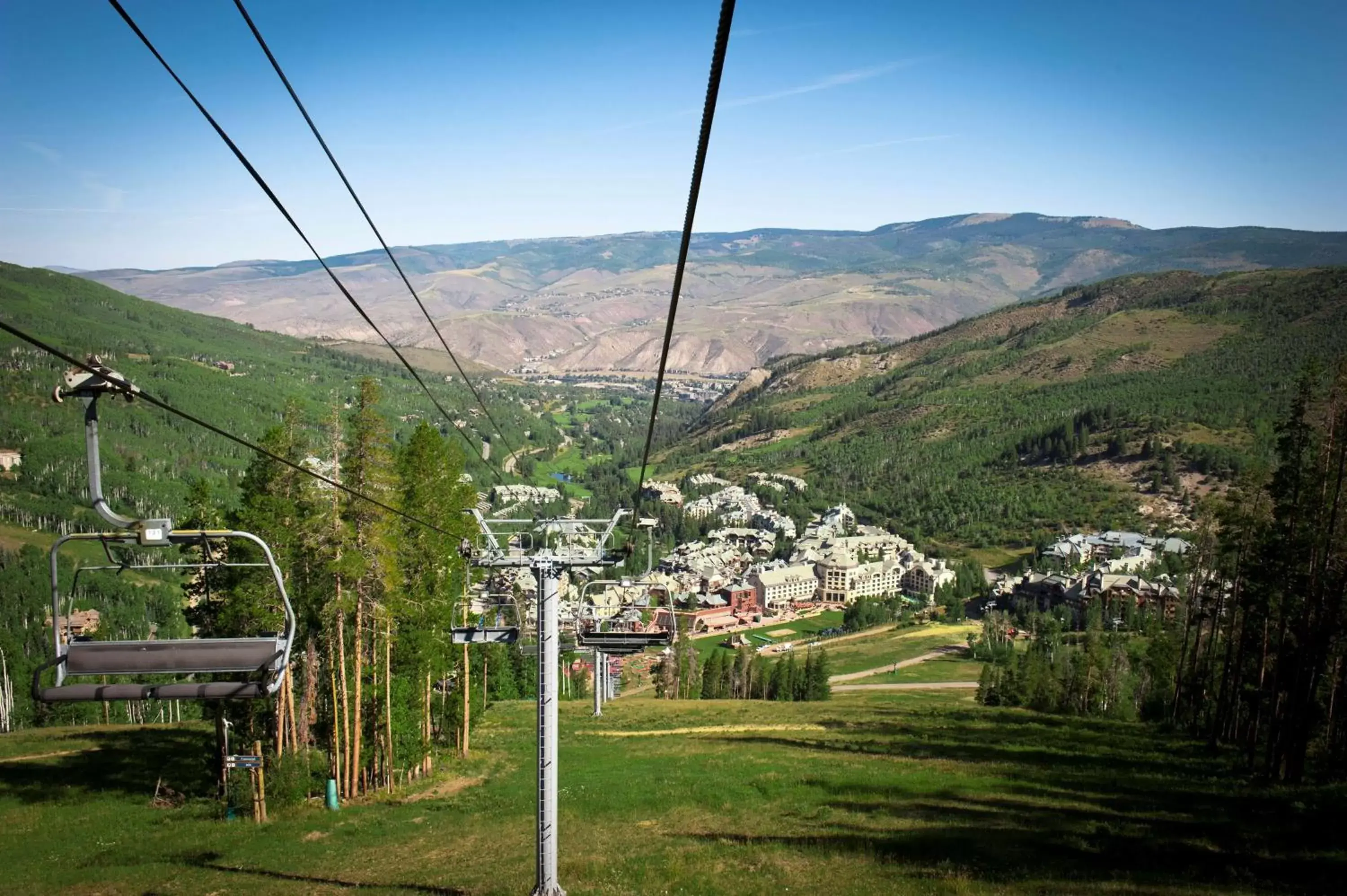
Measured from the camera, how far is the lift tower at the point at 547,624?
15.1m

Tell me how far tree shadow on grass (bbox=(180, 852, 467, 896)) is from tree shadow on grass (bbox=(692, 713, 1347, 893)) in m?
7.45

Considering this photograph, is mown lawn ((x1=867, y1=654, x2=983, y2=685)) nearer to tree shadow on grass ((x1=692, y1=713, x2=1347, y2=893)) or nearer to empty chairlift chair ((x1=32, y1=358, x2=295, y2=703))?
tree shadow on grass ((x1=692, y1=713, x2=1347, y2=893))

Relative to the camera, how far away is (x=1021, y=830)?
2212 cm

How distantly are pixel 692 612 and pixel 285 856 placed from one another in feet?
314

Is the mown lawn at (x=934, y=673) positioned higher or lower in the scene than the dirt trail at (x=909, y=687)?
lower

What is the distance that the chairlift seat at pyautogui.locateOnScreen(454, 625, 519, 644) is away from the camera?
16.7 meters

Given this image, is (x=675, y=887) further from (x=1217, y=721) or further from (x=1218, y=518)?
(x=1218, y=518)

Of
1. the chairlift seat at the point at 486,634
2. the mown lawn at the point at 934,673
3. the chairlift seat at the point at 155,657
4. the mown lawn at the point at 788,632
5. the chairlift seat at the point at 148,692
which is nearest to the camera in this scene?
the chairlift seat at the point at 148,692

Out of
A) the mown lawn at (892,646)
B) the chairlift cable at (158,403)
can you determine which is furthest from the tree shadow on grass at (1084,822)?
the mown lawn at (892,646)

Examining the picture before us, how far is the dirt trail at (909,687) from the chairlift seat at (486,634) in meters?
61.6

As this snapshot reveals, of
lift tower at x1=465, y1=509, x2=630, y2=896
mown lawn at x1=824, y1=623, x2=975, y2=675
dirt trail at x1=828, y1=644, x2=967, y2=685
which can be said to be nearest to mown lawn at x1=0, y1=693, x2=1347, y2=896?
lift tower at x1=465, y1=509, x2=630, y2=896

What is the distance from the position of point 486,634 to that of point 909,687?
218ft

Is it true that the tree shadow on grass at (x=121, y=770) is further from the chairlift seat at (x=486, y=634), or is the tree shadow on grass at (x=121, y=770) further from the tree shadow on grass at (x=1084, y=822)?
the tree shadow on grass at (x=1084, y=822)

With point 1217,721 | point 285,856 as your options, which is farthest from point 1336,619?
point 285,856
